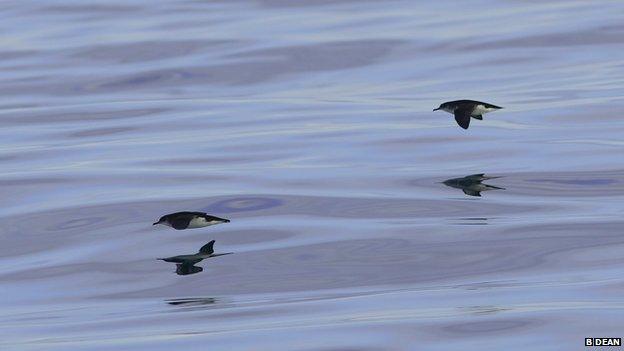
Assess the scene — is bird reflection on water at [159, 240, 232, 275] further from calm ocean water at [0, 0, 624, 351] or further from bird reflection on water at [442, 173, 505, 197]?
bird reflection on water at [442, 173, 505, 197]

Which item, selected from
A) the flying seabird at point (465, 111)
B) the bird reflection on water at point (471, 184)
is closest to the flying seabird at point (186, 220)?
the bird reflection on water at point (471, 184)

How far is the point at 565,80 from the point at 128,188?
10.3 metres

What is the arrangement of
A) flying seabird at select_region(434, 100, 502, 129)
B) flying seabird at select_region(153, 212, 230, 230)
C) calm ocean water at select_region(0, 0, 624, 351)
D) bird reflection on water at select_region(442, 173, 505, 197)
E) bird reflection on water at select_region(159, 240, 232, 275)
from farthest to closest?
flying seabird at select_region(434, 100, 502, 129) → bird reflection on water at select_region(442, 173, 505, 197) → flying seabird at select_region(153, 212, 230, 230) → bird reflection on water at select_region(159, 240, 232, 275) → calm ocean water at select_region(0, 0, 624, 351)

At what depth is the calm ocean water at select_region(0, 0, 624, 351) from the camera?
11.8 meters

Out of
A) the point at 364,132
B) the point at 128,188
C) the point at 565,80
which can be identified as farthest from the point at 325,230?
the point at 565,80

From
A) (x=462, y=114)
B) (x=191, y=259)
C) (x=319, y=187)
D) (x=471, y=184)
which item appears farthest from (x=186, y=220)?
(x=462, y=114)

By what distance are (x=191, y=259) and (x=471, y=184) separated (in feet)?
13.4

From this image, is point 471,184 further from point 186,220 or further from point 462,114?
point 186,220

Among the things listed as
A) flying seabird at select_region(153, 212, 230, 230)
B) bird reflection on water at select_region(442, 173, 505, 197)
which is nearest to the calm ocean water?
bird reflection on water at select_region(442, 173, 505, 197)

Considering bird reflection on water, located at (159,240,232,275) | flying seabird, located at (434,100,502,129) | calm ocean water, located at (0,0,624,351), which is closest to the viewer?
calm ocean water, located at (0,0,624,351)

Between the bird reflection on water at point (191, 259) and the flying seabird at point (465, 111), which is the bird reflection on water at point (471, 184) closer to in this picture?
the flying seabird at point (465, 111)

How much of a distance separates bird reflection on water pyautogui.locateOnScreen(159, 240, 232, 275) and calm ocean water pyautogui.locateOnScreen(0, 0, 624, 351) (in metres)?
0.13

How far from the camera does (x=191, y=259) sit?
14.4m

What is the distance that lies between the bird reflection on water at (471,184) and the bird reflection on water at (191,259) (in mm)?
3239
